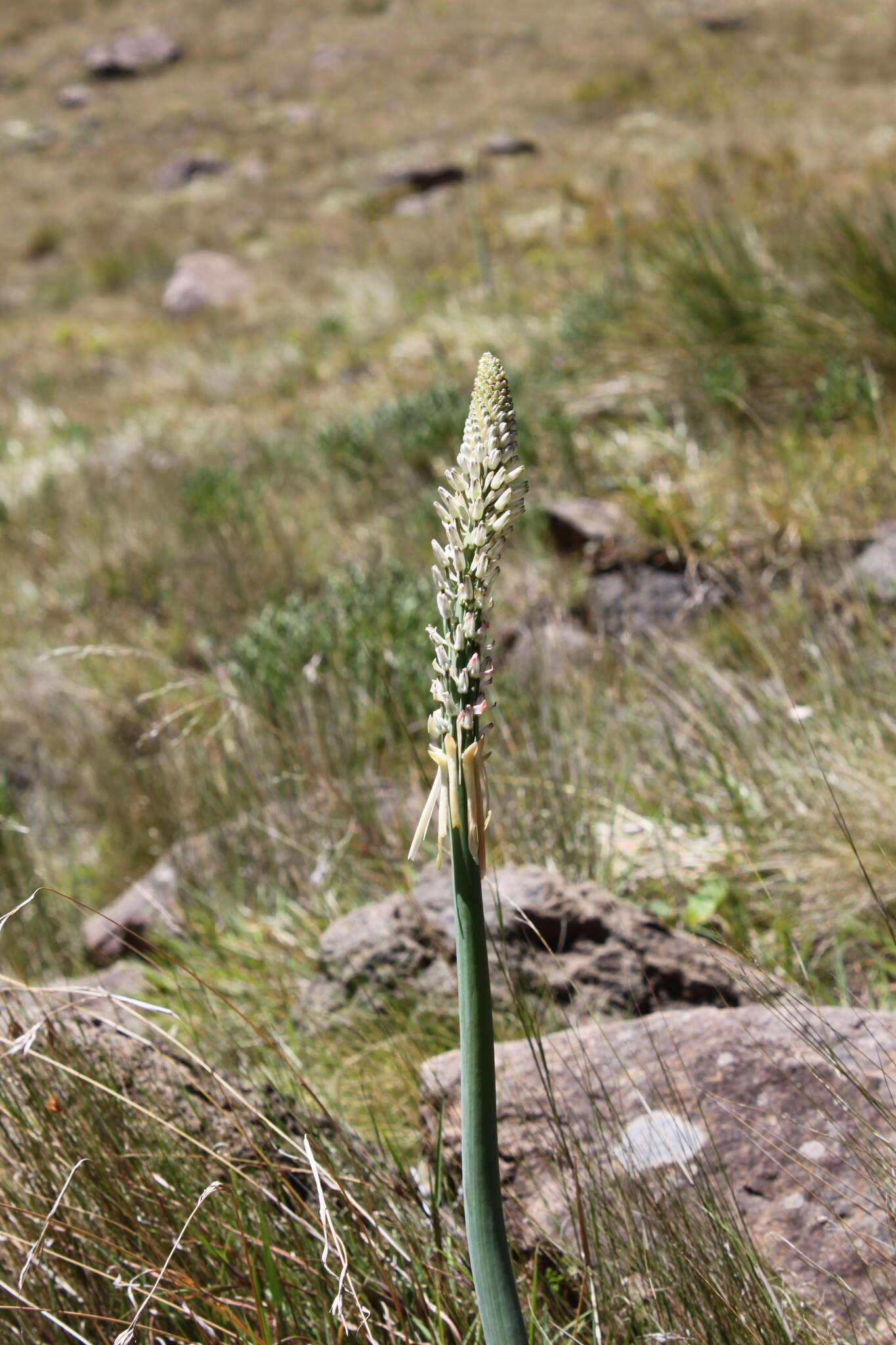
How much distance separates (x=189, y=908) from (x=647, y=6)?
135 ft

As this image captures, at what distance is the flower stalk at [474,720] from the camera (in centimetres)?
77

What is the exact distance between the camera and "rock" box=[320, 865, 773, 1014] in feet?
6.63

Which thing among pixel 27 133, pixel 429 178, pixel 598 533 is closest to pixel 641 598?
pixel 598 533

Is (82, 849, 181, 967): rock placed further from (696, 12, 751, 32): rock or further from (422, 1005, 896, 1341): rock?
(696, 12, 751, 32): rock

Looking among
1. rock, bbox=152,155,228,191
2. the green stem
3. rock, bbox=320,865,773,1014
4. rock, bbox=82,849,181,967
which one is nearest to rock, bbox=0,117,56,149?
rock, bbox=152,155,228,191

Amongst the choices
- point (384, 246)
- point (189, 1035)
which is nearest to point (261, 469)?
point (189, 1035)

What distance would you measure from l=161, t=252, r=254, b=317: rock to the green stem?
641 inches

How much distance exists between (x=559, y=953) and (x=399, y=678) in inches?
61.4

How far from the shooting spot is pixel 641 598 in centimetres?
435

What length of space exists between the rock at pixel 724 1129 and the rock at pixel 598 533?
120 inches

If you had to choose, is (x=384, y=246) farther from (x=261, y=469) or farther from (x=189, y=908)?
(x=189, y=908)

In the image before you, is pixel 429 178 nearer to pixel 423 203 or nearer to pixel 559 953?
pixel 423 203

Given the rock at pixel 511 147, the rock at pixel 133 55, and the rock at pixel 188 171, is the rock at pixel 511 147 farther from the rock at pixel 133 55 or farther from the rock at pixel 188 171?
the rock at pixel 133 55

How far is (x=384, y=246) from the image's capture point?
1562 cm
